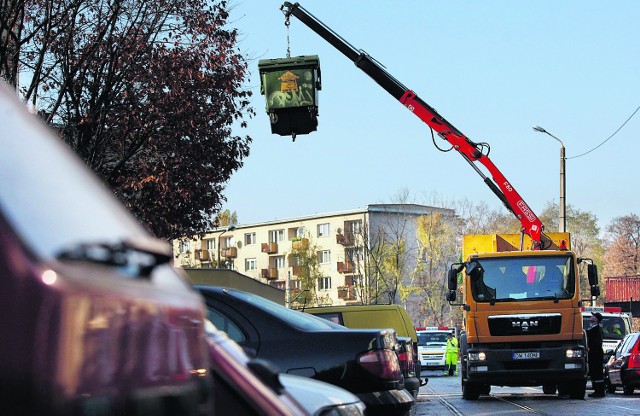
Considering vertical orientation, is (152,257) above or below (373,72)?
below

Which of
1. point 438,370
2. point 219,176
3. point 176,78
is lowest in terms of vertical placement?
point 438,370

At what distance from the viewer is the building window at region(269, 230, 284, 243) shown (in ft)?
464

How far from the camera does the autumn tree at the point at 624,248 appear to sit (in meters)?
110

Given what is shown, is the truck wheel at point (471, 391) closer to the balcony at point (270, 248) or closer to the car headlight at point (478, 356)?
the car headlight at point (478, 356)

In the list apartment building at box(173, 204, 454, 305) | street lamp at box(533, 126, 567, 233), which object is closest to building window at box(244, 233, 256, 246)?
apartment building at box(173, 204, 454, 305)

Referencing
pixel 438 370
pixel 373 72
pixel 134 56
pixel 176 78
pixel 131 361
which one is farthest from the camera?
pixel 438 370

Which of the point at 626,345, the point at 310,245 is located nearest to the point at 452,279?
the point at 626,345

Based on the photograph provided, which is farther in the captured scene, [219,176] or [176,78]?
[219,176]

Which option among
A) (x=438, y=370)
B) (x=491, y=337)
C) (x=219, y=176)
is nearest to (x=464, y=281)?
(x=491, y=337)

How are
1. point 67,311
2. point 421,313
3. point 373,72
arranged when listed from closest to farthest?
1. point 67,311
2. point 373,72
3. point 421,313

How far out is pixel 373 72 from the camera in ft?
82.8

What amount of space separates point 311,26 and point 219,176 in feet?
12.8

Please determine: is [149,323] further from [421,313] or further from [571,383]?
[421,313]

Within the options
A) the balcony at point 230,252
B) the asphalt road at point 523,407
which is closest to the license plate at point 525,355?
the asphalt road at point 523,407
